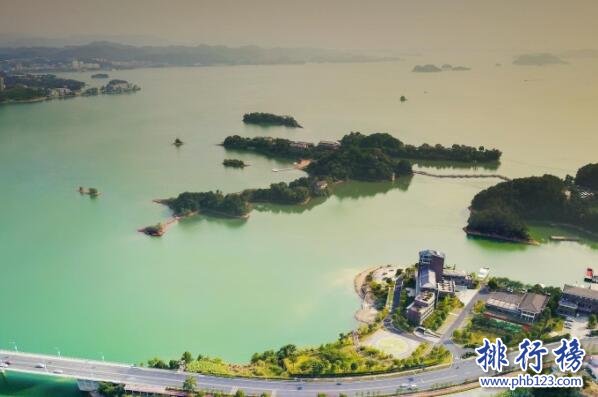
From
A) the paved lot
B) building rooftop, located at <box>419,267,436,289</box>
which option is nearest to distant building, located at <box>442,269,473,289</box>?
building rooftop, located at <box>419,267,436,289</box>

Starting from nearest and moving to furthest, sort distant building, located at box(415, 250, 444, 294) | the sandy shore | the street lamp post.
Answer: the street lamp post < the sandy shore < distant building, located at box(415, 250, 444, 294)

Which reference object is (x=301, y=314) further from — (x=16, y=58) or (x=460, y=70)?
(x=16, y=58)

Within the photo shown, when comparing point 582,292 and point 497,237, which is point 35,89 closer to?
point 497,237

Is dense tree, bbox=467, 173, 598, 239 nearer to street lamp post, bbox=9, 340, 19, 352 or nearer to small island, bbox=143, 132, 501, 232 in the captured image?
small island, bbox=143, 132, 501, 232

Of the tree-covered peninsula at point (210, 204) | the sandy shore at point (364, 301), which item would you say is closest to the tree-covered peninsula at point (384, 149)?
the tree-covered peninsula at point (210, 204)

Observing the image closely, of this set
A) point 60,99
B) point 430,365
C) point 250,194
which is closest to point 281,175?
point 250,194

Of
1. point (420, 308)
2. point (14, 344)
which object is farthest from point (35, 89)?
point (420, 308)
